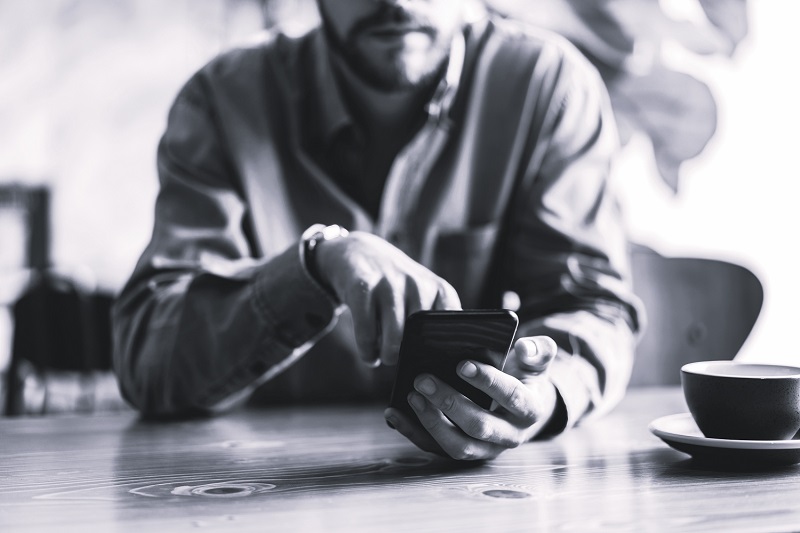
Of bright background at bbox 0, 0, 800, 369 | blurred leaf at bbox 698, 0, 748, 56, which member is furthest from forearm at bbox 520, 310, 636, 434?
bright background at bbox 0, 0, 800, 369

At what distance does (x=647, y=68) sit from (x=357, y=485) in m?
1.96

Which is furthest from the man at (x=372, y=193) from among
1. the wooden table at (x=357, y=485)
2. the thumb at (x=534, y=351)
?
the thumb at (x=534, y=351)

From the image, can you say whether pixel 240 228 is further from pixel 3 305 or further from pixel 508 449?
pixel 3 305

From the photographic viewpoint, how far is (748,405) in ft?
2.40

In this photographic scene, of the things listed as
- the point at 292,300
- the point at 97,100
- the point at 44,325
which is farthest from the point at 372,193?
the point at 97,100

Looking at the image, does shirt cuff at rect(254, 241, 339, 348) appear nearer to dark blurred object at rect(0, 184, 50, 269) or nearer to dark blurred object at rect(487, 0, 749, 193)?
dark blurred object at rect(487, 0, 749, 193)

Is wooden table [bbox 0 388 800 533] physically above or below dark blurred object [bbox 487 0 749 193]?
below

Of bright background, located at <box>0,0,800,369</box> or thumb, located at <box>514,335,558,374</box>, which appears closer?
thumb, located at <box>514,335,558,374</box>

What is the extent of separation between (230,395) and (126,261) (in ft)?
13.7

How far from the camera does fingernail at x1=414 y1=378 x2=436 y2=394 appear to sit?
2.35 ft

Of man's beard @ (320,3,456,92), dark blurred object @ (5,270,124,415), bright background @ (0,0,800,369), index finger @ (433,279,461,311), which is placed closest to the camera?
index finger @ (433,279,461,311)

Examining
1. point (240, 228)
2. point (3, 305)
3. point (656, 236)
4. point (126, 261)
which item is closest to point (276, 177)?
point (240, 228)

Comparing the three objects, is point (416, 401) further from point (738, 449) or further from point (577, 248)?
point (577, 248)

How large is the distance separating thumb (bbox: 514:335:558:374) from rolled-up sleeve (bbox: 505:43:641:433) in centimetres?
18
